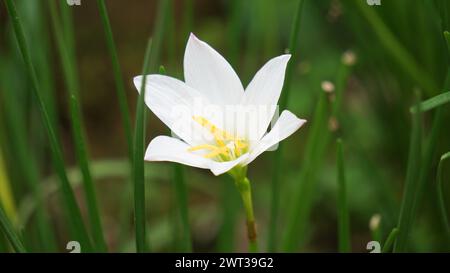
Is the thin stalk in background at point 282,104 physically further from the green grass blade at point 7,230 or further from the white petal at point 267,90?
the green grass blade at point 7,230

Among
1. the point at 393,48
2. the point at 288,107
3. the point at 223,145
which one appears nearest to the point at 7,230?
the point at 223,145

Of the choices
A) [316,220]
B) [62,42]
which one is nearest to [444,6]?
[62,42]

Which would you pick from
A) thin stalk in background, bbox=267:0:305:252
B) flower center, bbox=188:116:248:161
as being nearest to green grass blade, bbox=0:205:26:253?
flower center, bbox=188:116:248:161

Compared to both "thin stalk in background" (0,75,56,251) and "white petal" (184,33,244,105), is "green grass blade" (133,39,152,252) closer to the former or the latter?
"white petal" (184,33,244,105)

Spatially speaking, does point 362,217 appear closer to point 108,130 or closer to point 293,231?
point 293,231

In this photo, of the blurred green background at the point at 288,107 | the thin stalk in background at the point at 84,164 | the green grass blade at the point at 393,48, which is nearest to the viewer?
the thin stalk in background at the point at 84,164

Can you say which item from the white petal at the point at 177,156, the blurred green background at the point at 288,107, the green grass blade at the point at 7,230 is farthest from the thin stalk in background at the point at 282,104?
the green grass blade at the point at 7,230

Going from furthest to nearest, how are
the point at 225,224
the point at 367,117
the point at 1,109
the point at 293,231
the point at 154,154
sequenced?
1. the point at 1,109
2. the point at 367,117
3. the point at 225,224
4. the point at 293,231
5. the point at 154,154
